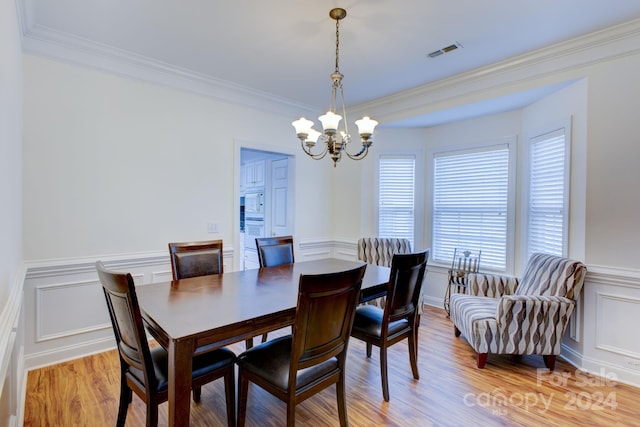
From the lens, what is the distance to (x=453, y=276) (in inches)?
152

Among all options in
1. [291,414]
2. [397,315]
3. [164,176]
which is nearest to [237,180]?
[164,176]

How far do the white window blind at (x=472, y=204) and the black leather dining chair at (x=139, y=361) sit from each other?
10.6 feet

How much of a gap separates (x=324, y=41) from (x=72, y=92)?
86.5 inches

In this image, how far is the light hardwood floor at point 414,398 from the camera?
201 cm

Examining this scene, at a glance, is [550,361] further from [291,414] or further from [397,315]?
[291,414]

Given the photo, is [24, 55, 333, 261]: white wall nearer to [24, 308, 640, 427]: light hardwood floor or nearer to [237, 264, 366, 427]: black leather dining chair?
[24, 308, 640, 427]: light hardwood floor

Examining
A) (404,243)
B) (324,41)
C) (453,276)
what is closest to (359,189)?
(404,243)

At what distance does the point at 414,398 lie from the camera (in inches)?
88.1

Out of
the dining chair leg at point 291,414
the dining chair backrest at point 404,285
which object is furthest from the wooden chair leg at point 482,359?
the dining chair leg at point 291,414

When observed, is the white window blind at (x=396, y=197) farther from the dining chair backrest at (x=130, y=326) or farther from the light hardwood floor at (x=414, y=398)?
the dining chair backrest at (x=130, y=326)

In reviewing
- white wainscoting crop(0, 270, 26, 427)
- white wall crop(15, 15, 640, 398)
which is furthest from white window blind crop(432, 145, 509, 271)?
white wainscoting crop(0, 270, 26, 427)

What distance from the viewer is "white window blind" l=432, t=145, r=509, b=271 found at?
147 inches

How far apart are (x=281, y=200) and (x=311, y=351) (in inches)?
124

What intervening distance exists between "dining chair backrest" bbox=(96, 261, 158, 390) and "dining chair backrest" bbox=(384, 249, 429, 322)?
1437 millimetres
